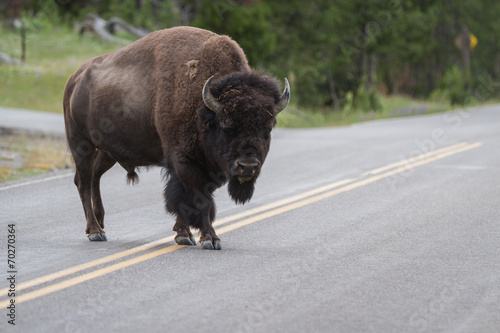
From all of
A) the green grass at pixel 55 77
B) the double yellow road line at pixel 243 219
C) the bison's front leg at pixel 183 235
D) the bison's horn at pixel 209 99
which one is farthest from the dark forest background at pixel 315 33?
the bison's horn at pixel 209 99

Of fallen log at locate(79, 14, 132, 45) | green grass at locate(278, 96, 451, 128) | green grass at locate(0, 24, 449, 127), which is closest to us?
green grass at locate(278, 96, 451, 128)

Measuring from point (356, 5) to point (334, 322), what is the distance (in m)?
31.2

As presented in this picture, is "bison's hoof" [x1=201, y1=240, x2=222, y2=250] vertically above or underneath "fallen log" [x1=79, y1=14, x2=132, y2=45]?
above

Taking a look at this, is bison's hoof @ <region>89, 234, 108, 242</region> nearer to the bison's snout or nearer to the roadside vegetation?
the bison's snout

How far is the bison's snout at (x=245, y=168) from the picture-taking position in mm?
6969

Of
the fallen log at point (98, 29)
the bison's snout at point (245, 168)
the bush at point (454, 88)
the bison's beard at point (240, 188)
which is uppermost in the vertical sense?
the bison's snout at point (245, 168)

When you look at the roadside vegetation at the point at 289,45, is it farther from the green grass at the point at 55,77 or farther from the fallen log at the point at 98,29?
the fallen log at the point at 98,29

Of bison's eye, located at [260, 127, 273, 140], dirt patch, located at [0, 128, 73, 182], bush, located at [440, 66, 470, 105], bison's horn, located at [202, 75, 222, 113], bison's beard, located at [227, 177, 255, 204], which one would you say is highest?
bison's horn, located at [202, 75, 222, 113]

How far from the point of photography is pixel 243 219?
369 inches

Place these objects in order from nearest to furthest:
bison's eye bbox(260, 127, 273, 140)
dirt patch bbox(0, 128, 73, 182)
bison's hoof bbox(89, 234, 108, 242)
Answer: bison's eye bbox(260, 127, 273, 140) → bison's hoof bbox(89, 234, 108, 242) → dirt patch bbox(0, 128, 73, 182)

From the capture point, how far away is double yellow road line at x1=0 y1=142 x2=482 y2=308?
624 centimetres

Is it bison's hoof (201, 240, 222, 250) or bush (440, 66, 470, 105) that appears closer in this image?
bison's hoof (201, 240, 222, 250)

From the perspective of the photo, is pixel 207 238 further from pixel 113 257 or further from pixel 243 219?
pixel 243 219

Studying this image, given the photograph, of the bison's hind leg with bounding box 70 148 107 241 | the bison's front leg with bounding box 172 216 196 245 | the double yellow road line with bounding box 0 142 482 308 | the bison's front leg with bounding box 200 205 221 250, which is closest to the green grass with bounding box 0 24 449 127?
the double yellow road line with bounding box 0 142 482 308
